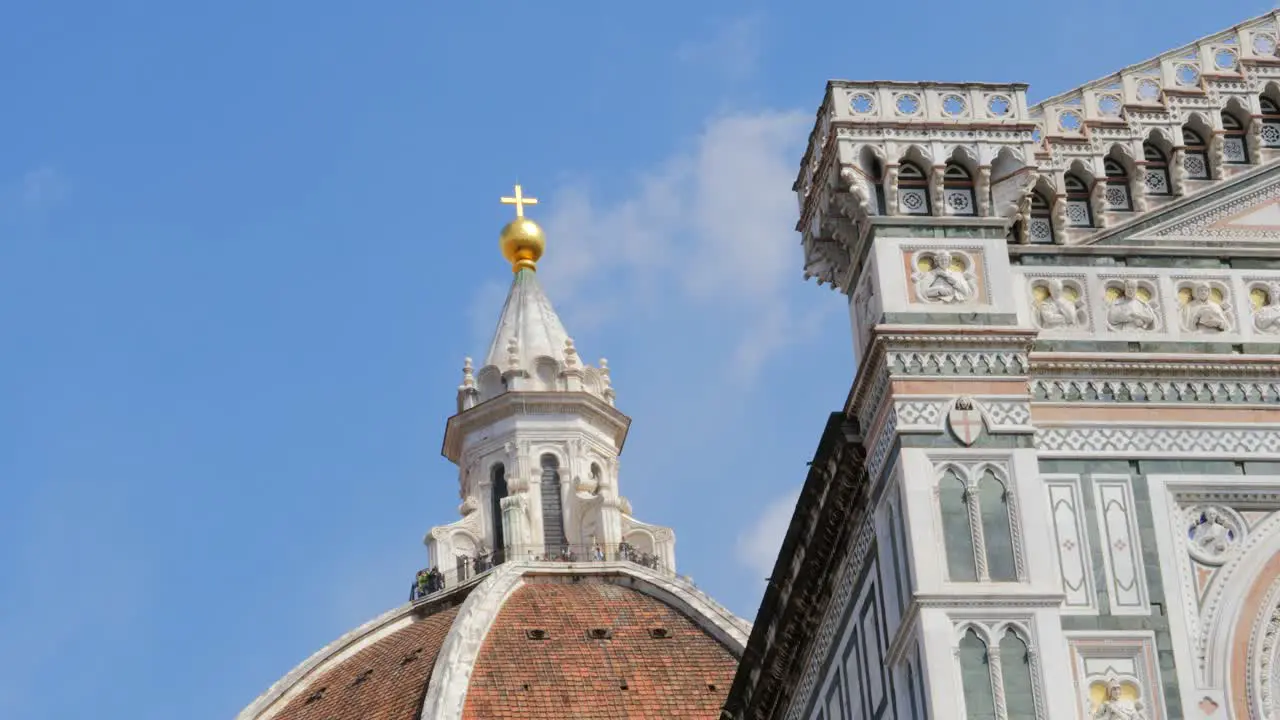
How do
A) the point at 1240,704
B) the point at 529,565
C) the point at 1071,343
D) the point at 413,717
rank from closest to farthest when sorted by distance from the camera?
the point at 1240,704 → the point at 1071,343 → the point at 413,717 → the point at 529,565

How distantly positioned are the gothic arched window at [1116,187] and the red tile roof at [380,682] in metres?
47.5

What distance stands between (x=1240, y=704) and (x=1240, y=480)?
153 centimetres

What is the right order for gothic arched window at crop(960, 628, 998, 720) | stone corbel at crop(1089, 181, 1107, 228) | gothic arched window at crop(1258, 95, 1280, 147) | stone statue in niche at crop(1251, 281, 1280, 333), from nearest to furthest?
gothic arched window at crop(960, 628, 998, 720) < stone statue in niche at crop(1251, 281, 1280, 333) < stone corbel at crop(1089, 181, 1107, 228) < gothic arched window at crop(1258, 95, 1280, 147)

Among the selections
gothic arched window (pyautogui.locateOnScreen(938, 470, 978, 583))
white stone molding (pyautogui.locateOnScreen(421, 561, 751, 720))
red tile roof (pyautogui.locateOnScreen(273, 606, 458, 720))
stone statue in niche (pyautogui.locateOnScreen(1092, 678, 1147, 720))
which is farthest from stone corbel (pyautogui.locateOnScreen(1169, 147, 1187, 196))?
red tile roof (pyautogui.locateOnScreen(273, 606, 458, 720))

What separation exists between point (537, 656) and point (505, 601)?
3357 millimetres

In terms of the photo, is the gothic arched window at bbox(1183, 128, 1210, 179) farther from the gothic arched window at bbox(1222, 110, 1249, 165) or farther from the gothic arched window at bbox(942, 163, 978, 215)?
the gothic arched window at bbox(942, 163, 978, 215)

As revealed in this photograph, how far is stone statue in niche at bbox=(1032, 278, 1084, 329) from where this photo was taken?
20.7 meters

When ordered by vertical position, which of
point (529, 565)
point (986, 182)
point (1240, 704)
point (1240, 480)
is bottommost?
point (1240, 704)

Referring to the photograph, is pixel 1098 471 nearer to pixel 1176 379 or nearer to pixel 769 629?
pixel 1176 379

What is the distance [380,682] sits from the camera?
70000 millimetres

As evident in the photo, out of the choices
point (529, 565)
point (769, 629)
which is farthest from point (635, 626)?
point (769, 629)

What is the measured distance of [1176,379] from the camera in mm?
20484

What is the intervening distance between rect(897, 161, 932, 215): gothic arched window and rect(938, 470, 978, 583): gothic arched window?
2.03 meters

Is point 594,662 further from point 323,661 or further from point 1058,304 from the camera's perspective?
point 1058,304
